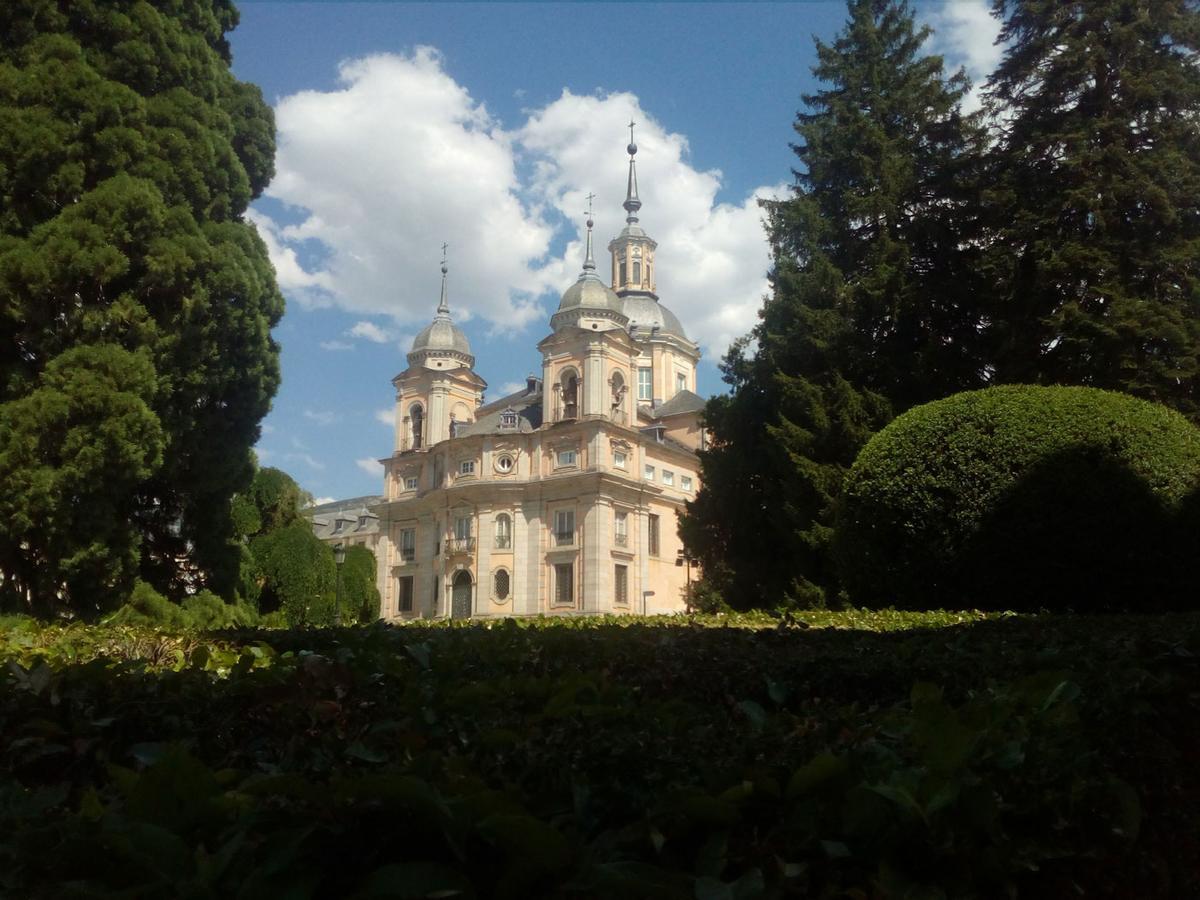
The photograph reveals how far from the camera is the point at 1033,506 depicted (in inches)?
485

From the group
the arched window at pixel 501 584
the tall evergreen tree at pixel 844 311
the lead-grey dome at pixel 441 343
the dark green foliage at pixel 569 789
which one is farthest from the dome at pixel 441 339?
the dark green foliage at pixel 569 789

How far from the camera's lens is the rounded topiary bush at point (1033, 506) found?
1208 centimetres

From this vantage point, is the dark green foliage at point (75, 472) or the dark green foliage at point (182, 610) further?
the dark green foliage at point (182, 610)

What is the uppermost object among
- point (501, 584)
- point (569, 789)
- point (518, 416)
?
point (518, 416)

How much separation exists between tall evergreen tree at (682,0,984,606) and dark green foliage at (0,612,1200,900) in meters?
18.5

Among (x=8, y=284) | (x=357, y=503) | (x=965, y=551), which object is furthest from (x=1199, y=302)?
(x=357, y=503)

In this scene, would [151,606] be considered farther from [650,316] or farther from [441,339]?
[650,316]

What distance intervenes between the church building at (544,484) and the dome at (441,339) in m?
0.09

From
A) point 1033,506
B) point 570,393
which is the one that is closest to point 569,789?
point 1033,506

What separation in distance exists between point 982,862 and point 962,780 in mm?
134

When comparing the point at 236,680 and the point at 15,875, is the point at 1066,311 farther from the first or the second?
the point at 15,875

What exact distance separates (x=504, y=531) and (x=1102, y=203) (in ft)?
120

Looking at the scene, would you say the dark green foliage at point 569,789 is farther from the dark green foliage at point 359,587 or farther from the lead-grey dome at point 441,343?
the lead-grey dome at point 441,343

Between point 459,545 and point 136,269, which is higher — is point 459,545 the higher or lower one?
the higher one
